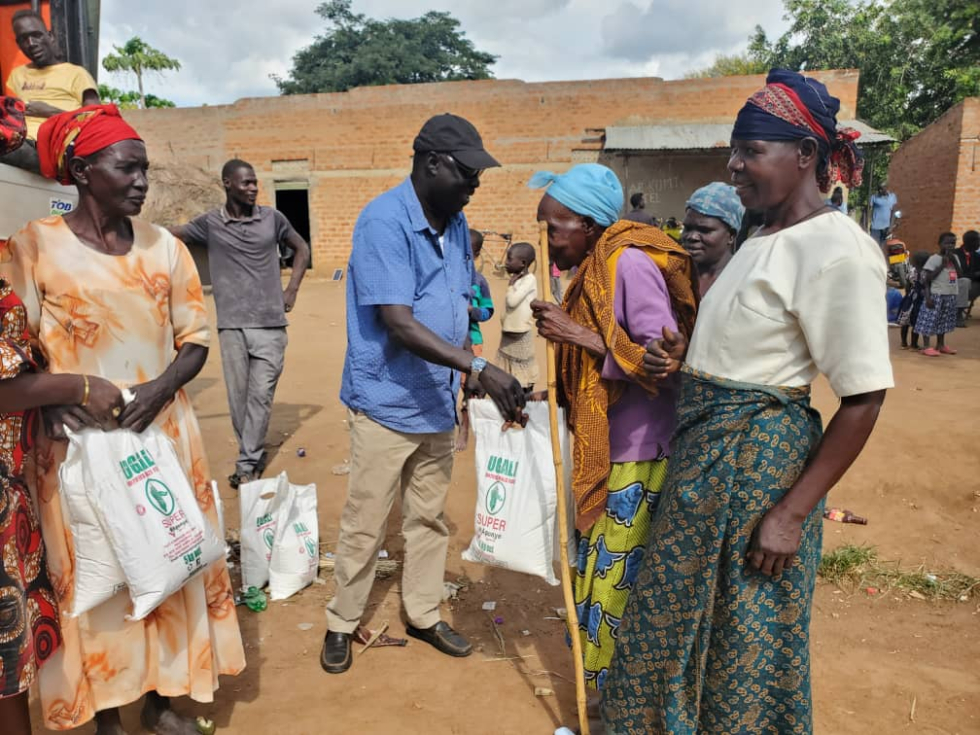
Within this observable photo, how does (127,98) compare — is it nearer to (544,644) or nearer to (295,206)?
(295,206)

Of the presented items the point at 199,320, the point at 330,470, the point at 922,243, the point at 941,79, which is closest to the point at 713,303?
the point at 199,320

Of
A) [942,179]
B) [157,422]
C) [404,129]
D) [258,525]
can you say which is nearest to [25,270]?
[157,422]

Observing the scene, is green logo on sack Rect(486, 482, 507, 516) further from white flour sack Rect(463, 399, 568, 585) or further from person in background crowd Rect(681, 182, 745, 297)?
person in background crowd Rect(681, 182, 745, 297)

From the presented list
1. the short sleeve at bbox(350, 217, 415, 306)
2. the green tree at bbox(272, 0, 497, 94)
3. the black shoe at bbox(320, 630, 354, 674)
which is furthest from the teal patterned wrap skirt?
the green tree at bbox(272, 0, 497, 94)

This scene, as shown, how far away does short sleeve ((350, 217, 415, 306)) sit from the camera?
8.47 feet

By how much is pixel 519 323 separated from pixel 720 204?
8.81 feet

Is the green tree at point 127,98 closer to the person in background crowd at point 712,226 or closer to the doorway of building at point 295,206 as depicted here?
the doorway of building at point 295,206

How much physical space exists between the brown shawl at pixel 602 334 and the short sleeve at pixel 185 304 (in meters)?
1.27

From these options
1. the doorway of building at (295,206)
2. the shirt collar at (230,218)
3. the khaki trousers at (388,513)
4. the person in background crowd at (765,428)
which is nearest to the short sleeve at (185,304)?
the khaki trousers at (388,513)

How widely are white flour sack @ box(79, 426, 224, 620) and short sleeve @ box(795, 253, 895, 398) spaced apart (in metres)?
1.91

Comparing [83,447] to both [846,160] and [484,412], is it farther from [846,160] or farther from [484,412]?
[846,160]

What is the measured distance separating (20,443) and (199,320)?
665 millimetres

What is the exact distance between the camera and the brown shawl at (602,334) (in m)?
2.18

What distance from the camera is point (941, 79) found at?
2164 centimetres
